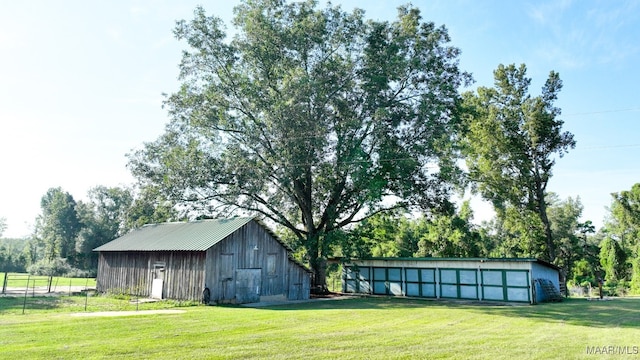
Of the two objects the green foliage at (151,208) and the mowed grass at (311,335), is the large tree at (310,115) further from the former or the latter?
the mowed grass at (311,335)

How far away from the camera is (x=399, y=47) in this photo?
1137 inches

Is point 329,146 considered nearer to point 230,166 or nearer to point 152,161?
point 230,166

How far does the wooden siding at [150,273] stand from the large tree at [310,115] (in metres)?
5.00

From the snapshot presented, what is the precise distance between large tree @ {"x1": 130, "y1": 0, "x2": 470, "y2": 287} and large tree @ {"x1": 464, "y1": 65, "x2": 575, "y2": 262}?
755 centimetres

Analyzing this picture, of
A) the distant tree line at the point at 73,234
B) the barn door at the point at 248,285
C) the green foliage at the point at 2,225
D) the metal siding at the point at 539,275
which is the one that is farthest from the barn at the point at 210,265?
the green foliage at the point at 2,225

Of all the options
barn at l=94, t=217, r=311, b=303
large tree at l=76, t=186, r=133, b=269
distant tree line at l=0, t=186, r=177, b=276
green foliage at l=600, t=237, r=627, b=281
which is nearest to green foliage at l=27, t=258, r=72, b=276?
distant tree line at l=0, t=186, r=177, b=276

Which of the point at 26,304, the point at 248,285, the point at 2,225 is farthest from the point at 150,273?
the point at 2,225

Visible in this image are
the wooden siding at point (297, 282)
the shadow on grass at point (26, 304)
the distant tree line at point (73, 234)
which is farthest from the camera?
the distant tree line at point (73, 234)

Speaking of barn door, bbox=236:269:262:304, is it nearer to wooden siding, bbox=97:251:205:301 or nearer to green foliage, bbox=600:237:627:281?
wooden siding, bbox=97:251:205:301

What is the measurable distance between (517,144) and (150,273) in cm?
2865

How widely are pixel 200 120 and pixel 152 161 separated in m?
4.30

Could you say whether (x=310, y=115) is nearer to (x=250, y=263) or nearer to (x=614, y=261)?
(x=250, y=263)

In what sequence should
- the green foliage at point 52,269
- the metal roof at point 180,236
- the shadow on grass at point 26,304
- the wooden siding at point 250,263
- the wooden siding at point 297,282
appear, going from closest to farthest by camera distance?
the shadow on grass at point 26,304 < the wooden siding at point 250,263 < the metal roof at point 180,236 < the wooden siding at point 297,282 < the green foliage at point 52,269

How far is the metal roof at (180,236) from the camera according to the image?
22.5m
